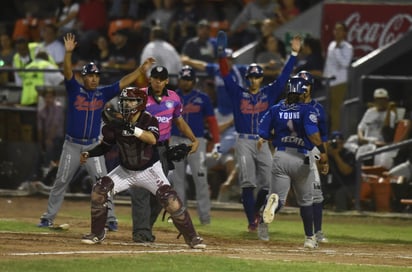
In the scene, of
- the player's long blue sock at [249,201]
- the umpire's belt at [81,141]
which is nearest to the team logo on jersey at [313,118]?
the player's long blue sock at [249,201]

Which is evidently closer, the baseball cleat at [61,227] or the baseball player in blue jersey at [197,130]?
the baseball cleat at [61,227]

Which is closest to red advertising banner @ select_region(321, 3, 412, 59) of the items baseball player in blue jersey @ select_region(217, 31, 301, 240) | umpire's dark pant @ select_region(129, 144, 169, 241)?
baseball player in blue jersey @ select_region(217, 31, 301, 240)

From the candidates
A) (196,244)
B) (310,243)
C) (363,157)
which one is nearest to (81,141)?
(196,244)

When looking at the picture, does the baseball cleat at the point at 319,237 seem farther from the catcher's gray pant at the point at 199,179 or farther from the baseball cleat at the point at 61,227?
the baseball cleat at the point at 61,227

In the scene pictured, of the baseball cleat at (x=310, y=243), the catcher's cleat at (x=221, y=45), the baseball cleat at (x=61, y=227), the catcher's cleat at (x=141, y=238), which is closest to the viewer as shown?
the catcher's cleat at (x=141, y=238)

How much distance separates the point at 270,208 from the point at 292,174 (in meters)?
0.49

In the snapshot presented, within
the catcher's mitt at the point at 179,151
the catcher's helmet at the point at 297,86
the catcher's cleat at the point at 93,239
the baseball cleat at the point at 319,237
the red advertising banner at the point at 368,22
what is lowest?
the baseball cleat at the point at 319,237

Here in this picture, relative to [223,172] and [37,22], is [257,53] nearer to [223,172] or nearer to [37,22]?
[223,172]

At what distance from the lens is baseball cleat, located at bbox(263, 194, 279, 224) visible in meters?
14.5

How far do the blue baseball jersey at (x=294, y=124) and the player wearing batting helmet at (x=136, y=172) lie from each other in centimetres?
172

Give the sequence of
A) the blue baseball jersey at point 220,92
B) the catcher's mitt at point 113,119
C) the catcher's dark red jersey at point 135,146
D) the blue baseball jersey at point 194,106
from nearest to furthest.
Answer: the catcher's mitt at point 113,119
the catcher's dark red jersey at point 135,146
the blue baseball jersey at point 194,106
the blue baseball jersey at point 220,92

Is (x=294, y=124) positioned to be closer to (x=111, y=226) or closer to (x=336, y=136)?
(x=111, y=226)

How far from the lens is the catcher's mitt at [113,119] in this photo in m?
13.4

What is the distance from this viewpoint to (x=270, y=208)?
14523mm
